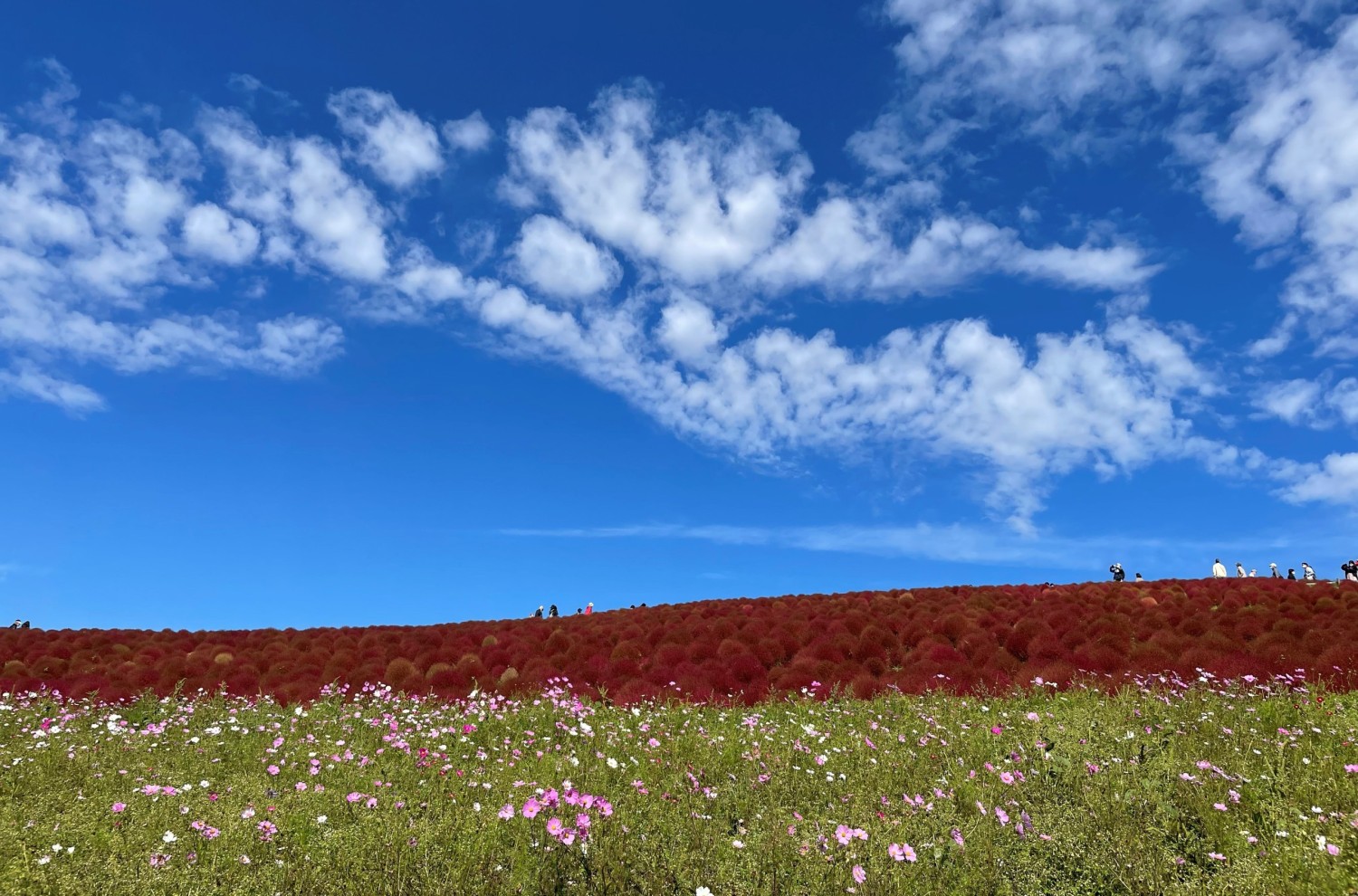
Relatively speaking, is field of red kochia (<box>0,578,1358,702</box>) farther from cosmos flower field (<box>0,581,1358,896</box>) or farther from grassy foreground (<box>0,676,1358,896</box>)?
grassy foreground (<box>0,676,1358,896</box>)

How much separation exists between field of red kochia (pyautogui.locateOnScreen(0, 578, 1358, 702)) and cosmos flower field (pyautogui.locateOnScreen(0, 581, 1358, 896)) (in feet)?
0.22

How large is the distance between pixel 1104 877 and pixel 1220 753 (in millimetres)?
3102

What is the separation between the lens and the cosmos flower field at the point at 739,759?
4.68 metres

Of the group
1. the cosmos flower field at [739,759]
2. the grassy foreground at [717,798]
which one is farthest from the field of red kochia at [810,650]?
the grassy foreground at [717,798]

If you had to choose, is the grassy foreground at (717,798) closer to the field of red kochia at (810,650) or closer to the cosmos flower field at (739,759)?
Result: the cosmos flower field at (739,759)

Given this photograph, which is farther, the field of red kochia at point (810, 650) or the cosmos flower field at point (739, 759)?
the field of red kochia at point (810, 650)

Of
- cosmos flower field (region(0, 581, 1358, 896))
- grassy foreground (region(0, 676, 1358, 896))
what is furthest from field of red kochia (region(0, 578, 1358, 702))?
grassy foreground (region(0, 676, 1358, 896))

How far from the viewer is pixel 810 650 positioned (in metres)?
11.4

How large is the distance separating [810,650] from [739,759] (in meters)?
4.24

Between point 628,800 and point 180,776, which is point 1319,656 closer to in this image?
point 628,800

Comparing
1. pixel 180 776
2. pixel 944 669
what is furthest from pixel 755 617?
pixel 180 776

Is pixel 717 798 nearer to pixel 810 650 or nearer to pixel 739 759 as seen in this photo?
pixel 739 759

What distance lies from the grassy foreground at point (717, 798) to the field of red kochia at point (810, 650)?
0.90 meters

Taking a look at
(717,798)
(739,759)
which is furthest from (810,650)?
(717,798)
